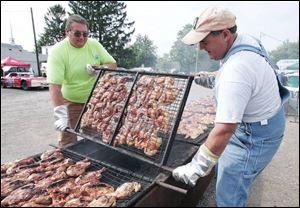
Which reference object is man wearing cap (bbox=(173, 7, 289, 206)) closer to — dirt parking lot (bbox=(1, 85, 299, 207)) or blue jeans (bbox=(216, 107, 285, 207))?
blue jeans (bbox=(216, 107, 285, 207))

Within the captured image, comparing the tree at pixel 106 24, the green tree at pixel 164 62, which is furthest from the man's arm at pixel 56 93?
the green tree at pixel 164 62

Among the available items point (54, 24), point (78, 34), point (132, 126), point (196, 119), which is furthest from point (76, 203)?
point (54, 24)

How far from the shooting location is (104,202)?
87.5 inches

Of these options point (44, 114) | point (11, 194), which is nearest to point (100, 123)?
point (11, 194)

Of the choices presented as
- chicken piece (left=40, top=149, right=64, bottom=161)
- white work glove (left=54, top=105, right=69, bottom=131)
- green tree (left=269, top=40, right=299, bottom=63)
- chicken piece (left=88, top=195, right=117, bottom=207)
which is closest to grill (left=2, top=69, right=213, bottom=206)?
chicken piece (left=40, top=149, right=64, bottom=161)

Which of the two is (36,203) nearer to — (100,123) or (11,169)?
(11,169)

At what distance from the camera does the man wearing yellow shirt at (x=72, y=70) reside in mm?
3811

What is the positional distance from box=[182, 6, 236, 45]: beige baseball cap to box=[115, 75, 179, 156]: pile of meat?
3.66 feet

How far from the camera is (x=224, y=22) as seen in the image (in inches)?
84.0

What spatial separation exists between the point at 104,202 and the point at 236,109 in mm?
1307

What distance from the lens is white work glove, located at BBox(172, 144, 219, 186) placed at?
221 centimetres

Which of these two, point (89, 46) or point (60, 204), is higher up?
point (89, 46)

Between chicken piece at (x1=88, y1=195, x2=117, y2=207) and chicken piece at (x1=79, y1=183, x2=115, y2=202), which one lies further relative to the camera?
chicken piece at (x1=79, y1=183, x2=115, y2=202)

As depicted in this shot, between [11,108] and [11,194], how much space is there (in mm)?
12034
